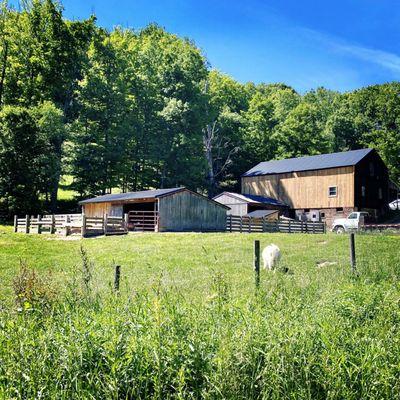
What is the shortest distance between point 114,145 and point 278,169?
69.8ft

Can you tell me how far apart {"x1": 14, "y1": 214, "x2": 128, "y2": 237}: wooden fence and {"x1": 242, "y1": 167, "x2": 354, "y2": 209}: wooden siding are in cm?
2843

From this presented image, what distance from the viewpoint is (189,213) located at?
38875mm

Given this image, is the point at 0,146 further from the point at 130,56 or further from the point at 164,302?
the point at 164,302

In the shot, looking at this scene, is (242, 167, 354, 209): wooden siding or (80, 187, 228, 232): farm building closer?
(80, 187, 228, 232): farm building

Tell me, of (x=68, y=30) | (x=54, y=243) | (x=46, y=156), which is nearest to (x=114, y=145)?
(x=46, y=156)

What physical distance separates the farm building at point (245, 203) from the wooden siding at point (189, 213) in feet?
40.9

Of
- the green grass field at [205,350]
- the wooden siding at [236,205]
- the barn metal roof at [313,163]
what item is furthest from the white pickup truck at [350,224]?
the green grass field at [205,350]

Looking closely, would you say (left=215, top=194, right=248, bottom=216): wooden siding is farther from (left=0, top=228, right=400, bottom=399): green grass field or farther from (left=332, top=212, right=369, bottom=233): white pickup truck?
(left=0, top=228, right=400, bottom=399): green grass field

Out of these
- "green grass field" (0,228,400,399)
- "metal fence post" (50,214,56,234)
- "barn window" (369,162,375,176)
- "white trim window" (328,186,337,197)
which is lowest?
"green grass field" (0,228,400,399)

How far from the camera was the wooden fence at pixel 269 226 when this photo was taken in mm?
39316

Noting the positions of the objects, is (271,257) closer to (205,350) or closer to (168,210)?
(205,350)

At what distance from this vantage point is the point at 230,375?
16.2ft

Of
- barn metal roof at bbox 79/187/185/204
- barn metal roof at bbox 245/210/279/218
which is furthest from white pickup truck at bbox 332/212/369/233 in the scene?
barn metal roof at bbox 79/187/185/204

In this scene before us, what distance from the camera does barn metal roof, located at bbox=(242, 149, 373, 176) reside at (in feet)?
178
